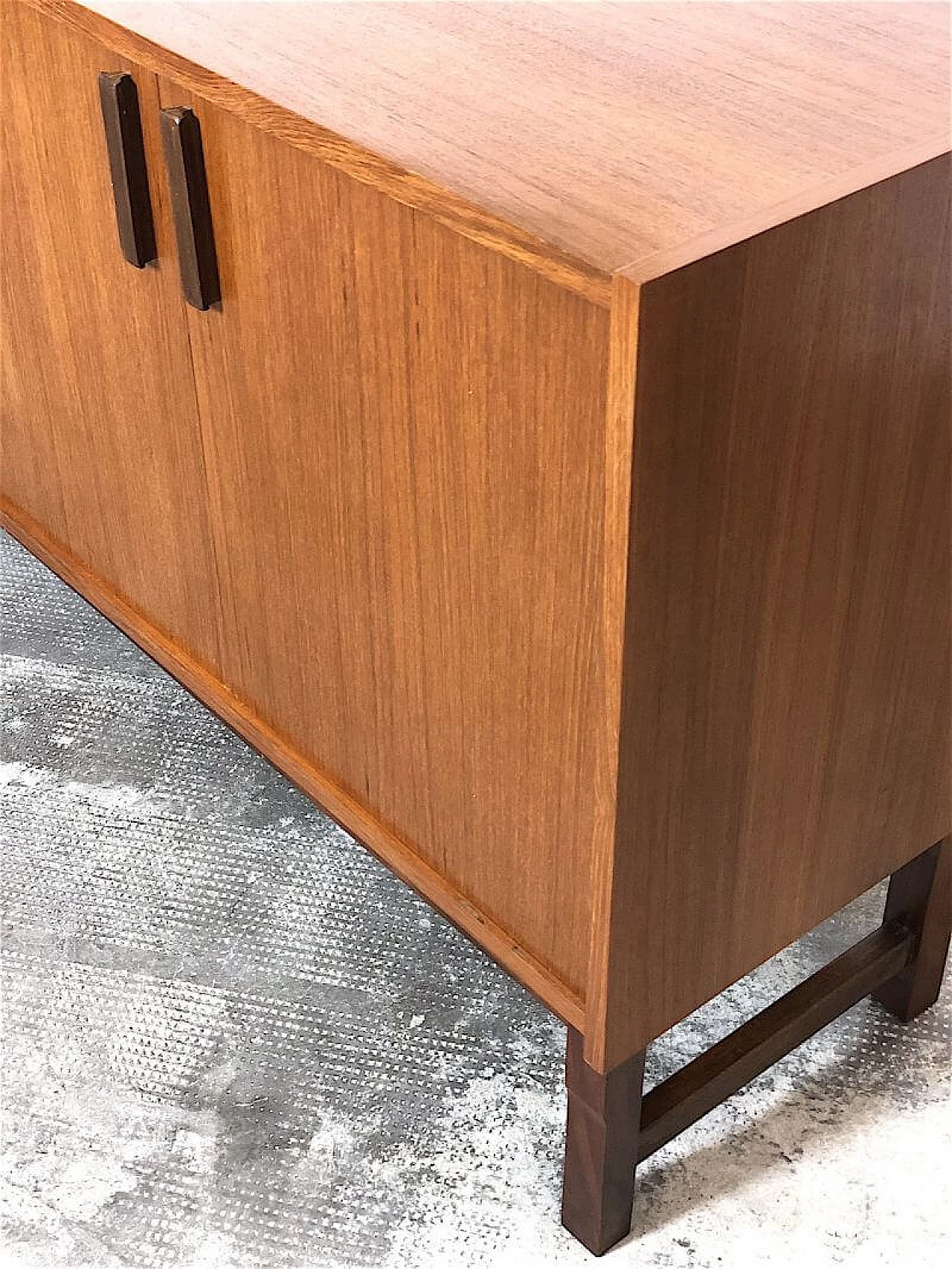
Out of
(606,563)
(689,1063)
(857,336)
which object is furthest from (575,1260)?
(857,336)

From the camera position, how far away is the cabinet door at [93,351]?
1.24 meters

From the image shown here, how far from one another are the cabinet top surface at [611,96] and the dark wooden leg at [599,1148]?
1.95 ft

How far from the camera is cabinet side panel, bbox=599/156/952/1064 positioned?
2.88 feet

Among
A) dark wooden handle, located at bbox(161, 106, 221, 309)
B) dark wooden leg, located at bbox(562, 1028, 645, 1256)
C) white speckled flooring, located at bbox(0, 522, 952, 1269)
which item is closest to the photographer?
dark wooden handle, located at bbox(161, 106, 221, 309)

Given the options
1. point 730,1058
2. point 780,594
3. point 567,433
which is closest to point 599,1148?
point 730,1058

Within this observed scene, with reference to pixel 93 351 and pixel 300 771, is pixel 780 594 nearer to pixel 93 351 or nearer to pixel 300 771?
pixel 300 771

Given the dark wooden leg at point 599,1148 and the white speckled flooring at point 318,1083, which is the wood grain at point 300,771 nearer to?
the dark wooden leg at point 599,1148

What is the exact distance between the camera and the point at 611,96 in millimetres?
1032

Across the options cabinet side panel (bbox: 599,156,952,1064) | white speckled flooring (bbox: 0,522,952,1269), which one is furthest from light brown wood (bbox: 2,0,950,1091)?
white speckled flooring (bbox: 0,522,952,1269)

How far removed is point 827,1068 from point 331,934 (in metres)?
0.48

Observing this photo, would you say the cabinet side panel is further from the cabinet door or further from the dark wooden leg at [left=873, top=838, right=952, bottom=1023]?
the cabinet door

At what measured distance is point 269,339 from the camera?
1.13m

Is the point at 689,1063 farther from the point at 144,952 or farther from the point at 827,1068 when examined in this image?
the point at 144,952

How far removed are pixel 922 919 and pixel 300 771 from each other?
21.8 inches
